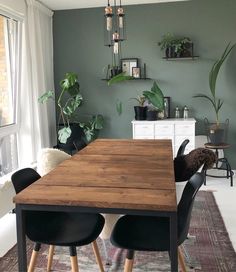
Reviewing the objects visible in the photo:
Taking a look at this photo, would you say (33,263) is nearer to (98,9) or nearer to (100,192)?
(100,192)

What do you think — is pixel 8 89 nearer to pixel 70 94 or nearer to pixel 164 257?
pixel 70 94

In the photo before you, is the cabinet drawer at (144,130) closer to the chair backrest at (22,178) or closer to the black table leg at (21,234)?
the chair backrest at (22,178)

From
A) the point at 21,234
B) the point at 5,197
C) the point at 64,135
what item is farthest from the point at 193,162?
the point at 64,135

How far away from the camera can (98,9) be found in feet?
15.9

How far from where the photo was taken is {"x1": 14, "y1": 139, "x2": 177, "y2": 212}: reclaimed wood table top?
1.50 metres

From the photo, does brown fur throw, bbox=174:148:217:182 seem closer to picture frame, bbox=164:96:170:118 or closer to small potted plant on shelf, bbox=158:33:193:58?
picture frame, bbox=164:96:170:118

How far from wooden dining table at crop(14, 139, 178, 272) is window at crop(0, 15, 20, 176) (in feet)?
6.59

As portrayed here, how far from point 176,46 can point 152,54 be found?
442 mm

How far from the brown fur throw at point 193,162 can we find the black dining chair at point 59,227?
2.81 feet

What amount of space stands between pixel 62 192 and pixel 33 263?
647 millimetres

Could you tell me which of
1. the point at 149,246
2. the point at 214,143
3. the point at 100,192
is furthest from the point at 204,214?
the point at 100,192

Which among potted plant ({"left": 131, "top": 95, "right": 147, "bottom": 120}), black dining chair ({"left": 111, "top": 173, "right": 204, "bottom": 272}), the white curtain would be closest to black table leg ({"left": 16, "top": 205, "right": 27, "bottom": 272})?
black dining chair ({"left": 111, "top": 173, "right": 204, "bottom": 272})

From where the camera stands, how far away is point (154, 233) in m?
1.77

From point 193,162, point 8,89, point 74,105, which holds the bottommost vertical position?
point 193,162
